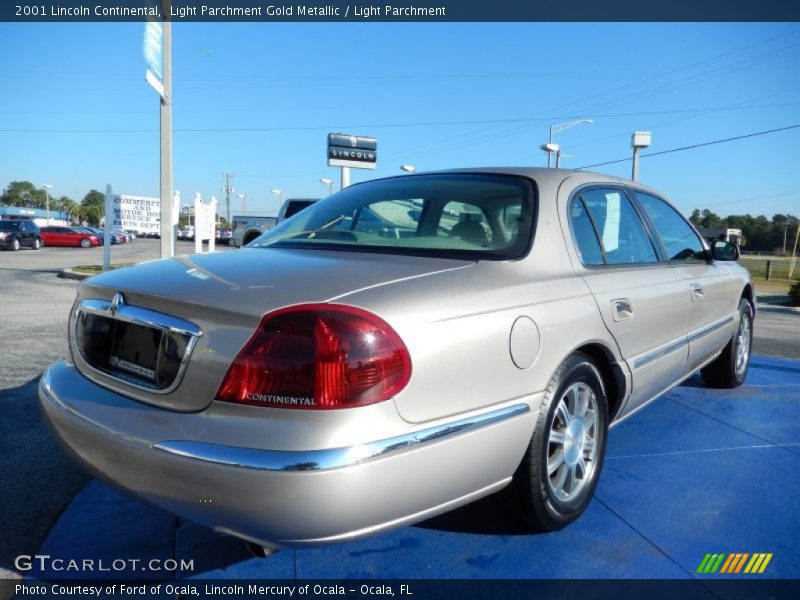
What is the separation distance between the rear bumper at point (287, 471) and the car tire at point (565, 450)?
0.23 metres

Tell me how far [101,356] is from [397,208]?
1483 mm

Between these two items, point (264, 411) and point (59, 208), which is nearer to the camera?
point (264, 411)

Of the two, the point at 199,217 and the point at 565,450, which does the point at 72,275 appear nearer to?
the point at 199,217

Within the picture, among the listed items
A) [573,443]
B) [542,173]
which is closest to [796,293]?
[542,173]

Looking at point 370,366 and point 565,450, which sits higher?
point 370,366

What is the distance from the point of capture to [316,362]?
1698mm

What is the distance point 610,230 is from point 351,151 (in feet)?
46.5

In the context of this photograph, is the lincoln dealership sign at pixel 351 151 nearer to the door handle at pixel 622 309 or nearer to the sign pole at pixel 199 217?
the sign pole at pixel 199 217

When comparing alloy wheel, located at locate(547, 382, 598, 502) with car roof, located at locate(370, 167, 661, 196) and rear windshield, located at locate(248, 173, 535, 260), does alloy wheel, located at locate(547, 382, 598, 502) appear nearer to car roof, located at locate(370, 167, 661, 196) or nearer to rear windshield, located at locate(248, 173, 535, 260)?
rear windshield, located at locate(248, 173, 535, 260)

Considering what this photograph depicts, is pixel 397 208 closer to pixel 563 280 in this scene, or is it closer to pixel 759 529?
pixel 563 280

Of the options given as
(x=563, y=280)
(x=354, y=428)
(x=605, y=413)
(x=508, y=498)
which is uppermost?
(x=563, y=280)

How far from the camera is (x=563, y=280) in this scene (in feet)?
8.09

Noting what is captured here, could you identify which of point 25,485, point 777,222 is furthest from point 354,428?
point 777,222

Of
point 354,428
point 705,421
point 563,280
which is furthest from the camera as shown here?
point 705,421
